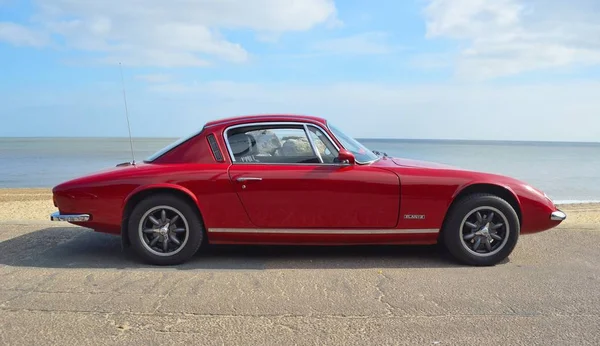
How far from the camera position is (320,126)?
450cm

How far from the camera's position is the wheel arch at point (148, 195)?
425 cm

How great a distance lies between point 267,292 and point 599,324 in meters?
2.26

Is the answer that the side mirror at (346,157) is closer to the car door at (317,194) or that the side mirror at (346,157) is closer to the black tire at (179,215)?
the car door at (317,194)

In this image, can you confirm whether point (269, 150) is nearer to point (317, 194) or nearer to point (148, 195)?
point (317, 194)

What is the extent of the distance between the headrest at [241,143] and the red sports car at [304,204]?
2.6 inches

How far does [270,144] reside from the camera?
176 inches

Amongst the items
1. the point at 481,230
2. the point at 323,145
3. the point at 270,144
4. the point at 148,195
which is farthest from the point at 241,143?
the point at 481,230

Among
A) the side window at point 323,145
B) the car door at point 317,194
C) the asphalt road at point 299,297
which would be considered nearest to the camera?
the asphalt road at point 299,297

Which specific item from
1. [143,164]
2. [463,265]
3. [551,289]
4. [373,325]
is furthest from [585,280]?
[143,164]

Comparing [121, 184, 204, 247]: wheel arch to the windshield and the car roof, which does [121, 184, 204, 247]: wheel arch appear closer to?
the car roof

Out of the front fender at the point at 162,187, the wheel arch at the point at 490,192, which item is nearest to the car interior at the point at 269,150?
the front fender at the point at 162,187

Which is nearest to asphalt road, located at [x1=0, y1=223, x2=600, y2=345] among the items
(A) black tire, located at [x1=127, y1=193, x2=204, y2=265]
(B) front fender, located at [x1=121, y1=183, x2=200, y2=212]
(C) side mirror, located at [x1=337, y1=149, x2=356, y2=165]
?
(A) black tire, located at [x1=127, y1=193, x2=204, y2=265]

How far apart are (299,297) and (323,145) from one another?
1.57 meters

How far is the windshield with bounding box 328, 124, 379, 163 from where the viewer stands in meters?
4.46
